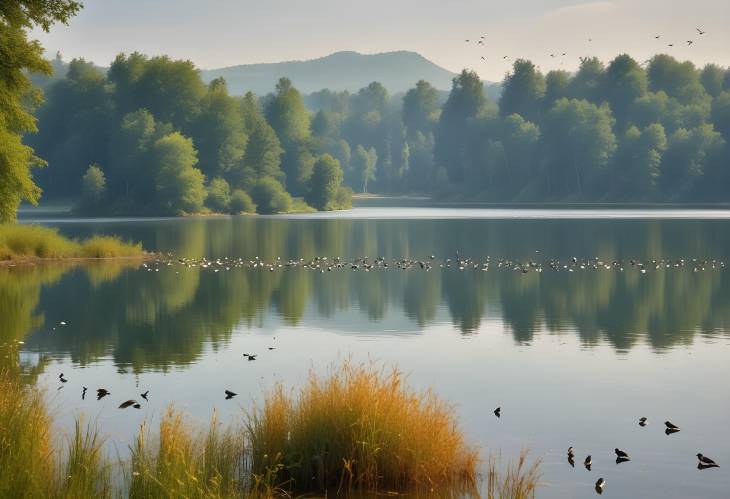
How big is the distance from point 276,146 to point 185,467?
13696 cm

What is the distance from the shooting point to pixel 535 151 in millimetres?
186750

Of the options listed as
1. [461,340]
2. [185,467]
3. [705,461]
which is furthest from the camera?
[461,340]

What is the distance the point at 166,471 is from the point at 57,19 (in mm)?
32006

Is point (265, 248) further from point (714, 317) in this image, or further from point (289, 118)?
point (289, 118)

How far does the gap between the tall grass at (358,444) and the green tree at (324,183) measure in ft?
426

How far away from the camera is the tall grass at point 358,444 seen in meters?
14.7

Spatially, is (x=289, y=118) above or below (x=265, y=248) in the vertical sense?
above

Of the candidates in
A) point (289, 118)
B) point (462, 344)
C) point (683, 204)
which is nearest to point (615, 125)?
point (683, 204)

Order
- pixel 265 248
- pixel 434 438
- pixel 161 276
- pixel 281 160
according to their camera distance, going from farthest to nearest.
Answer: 1. pixel 281 160
2. pixel 265 248
3. pixel 161 276
4. pixel 434 438

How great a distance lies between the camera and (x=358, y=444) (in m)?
14.8

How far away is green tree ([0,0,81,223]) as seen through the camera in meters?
40.8

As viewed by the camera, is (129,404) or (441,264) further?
(441,264)

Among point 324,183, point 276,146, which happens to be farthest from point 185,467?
point 276,146

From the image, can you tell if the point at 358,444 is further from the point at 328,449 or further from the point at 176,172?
the point at 176,172
